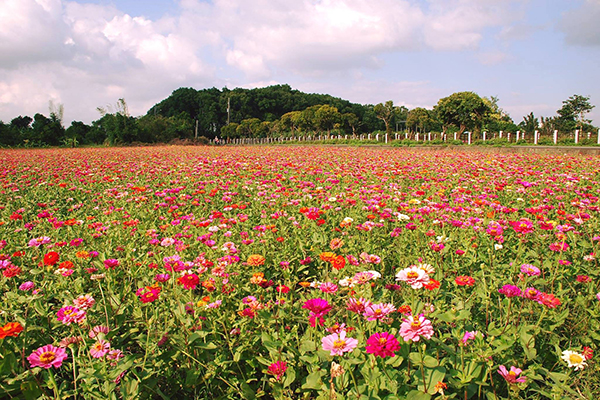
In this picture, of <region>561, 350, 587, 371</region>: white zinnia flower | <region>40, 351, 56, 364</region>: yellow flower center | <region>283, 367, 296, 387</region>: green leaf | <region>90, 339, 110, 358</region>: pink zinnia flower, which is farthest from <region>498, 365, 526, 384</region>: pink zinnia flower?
<region>40, 351, 56, 364</region>: yellow flower center

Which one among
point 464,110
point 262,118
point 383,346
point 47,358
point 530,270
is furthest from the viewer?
point 262,118

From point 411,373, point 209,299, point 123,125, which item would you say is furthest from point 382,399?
point 123,125

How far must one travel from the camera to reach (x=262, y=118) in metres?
85.4

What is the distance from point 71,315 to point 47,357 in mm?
153

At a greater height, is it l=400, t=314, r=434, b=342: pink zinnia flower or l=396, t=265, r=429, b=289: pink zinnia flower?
l=396, t=265, r=429, b=289: pink zinnia flower

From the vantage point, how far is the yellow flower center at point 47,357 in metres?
1.04

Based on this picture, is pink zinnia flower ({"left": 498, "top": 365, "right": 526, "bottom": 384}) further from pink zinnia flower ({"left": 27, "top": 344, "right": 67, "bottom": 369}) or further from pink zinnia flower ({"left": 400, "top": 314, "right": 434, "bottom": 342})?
pink zinnia flower ({"left": 27, "top": 344, "right": 67, "bottom": 369})

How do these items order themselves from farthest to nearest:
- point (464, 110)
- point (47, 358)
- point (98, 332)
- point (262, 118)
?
point (262, 118) → point (464, 110) → point (98, 332) → point (47, 358)

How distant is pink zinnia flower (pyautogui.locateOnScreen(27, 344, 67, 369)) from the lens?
103 centimetres

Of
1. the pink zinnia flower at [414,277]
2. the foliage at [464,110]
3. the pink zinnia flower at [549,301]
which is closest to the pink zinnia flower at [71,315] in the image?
the pink zinnia flower at [414,277]

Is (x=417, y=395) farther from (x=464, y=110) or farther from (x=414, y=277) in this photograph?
(x=464, y=110)

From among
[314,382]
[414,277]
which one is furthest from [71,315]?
[414,277]

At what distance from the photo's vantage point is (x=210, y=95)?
272 feet

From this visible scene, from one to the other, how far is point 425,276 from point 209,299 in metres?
0.91
